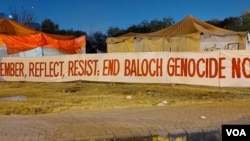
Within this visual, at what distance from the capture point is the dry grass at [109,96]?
12.1 meters

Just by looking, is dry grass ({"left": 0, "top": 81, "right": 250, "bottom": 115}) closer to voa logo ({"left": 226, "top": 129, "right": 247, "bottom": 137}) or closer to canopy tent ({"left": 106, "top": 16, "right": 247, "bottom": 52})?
voa logo ({"left": 226, "top": 129, "right": 247, "bottom": 137})

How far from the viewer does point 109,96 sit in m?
14.6

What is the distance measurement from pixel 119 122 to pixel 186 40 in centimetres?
2553

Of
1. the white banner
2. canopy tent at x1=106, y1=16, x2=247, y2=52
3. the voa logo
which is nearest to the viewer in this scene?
the voa logo

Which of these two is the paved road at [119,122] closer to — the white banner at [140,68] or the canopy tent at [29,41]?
the white banner at [140,68]

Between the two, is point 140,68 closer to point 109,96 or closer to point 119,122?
point 109,96

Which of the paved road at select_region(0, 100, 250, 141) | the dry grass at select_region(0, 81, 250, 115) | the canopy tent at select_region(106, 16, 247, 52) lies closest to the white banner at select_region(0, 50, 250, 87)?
the dry grass at select_region(0, 81, 250, 115)

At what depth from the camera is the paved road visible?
742cm

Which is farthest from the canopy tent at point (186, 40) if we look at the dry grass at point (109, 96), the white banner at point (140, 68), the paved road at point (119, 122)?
the paved road at point (119, 122)

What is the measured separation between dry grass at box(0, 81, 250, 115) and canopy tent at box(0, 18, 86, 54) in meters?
9.99

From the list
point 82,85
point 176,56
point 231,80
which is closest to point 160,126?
point 231,80

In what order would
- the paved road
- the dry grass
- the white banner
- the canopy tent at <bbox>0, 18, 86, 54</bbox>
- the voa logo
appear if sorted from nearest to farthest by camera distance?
the voa logo < the paved road < the dry grass < the white banner < the canopy tent at <bbox>0, 18, 86, 54</bbox>

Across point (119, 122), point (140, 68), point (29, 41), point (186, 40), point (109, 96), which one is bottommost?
point (119, 122)

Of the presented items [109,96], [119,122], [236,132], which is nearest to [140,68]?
[109,96]
